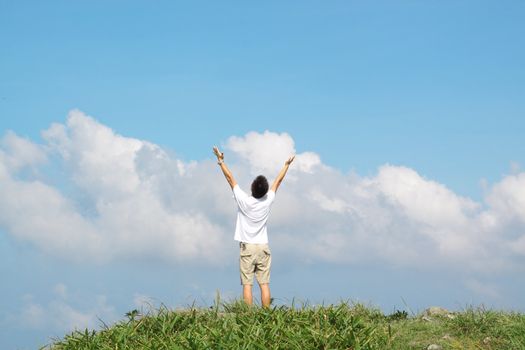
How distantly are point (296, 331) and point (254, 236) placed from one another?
3479mm

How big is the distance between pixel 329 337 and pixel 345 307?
6.01ft

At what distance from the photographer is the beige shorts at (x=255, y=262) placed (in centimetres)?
1355

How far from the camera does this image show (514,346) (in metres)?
10.7

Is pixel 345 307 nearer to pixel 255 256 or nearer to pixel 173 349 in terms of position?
pixel 255 256

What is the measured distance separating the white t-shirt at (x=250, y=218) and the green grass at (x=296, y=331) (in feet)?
4.98

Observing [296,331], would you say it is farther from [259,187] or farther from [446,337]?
[259,187]

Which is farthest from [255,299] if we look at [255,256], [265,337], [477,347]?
[477,347]

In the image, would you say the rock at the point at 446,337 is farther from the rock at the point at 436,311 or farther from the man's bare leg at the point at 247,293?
the man's bare leg at the point at 247,293

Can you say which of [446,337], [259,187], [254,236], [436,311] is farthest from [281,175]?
[446,337]

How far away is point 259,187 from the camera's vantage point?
1365 centimetres

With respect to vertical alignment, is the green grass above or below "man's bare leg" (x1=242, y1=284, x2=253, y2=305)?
below

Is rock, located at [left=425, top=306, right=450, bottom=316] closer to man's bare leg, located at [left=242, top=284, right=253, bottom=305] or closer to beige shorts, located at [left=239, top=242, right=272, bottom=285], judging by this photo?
beige shorts, located at [left=239, top=242, right=272, bottom=285]

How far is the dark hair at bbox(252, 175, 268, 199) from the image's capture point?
13648mm

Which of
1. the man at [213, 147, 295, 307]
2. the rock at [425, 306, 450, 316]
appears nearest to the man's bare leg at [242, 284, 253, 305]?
the man at [213, 147, 295, 307]
